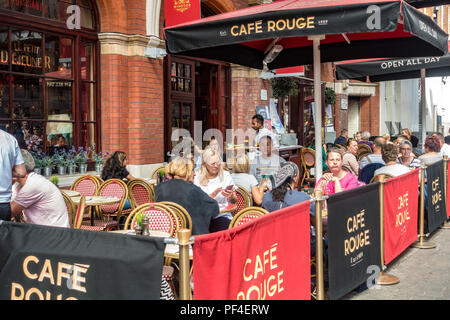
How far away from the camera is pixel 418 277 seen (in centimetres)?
580

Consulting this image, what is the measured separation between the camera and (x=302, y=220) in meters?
4.03

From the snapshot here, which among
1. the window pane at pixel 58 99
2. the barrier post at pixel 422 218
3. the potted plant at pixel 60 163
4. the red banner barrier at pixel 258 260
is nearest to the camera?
the red banner barrier at pixel 258 260

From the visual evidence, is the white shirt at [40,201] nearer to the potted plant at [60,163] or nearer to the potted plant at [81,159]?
the potted plant at [60,163]

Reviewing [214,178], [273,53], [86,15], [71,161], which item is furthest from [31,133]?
[273,53]

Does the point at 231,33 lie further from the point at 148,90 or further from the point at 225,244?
the point at 148,90

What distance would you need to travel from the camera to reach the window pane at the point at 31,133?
8.70m

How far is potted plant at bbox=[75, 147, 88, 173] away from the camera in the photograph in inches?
375

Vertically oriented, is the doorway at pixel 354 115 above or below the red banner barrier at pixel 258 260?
above

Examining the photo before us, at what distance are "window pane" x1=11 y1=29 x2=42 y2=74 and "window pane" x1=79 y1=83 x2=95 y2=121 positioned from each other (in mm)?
1104

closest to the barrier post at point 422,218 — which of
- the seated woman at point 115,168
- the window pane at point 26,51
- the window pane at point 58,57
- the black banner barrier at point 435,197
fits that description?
the black banner barrier at point 435,197

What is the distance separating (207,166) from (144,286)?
3519 millimetres

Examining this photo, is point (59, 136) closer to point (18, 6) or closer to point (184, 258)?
point (18, 6)

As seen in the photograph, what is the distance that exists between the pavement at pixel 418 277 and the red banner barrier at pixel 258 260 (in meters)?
1.40
